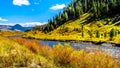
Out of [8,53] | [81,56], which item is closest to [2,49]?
[8,53]

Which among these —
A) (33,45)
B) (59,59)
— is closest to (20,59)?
(59,59)

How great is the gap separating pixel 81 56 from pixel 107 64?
2558 mm

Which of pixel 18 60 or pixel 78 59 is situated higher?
pixel 18 60

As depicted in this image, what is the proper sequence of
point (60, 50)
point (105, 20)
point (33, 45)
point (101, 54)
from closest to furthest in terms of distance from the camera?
point (101, 54)
point (60, 50)
point (33, 45)
point (105, 20)

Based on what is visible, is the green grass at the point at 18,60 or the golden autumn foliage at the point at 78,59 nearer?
the green grass at the point at 18,60

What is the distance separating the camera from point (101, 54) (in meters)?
20.0

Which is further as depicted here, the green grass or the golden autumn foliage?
the golden autumn foliage

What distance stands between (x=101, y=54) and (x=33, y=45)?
8.82 metres

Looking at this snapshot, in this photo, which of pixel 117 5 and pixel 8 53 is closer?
pixel 8 53

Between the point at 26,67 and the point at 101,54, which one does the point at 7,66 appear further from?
the point at 101,54

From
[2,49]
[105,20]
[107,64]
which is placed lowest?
[107,64]

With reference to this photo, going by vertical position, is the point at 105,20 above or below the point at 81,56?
above

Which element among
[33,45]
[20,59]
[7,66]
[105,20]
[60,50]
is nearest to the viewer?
[7,66]

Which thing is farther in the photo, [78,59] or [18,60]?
[78,59]
